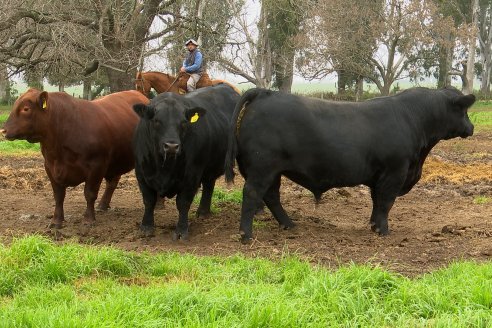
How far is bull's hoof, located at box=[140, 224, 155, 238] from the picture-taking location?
23.2ft

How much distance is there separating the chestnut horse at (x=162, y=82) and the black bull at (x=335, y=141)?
5599mm

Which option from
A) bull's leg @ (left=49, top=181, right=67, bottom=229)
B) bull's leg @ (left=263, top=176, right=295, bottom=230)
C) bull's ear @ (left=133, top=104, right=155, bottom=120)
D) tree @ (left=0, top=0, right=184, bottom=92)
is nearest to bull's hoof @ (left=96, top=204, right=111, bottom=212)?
bull's leg @ (left=49, top=181, right=67, bottom=229)

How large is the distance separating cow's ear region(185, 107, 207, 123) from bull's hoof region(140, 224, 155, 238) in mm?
1308

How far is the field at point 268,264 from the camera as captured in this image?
4199 mm

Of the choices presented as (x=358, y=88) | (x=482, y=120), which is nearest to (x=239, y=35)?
(x=358, y=88)

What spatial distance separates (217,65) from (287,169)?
113 ft

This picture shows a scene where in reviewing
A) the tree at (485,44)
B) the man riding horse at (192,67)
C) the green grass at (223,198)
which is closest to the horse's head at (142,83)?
the man riding horse at (192,67)

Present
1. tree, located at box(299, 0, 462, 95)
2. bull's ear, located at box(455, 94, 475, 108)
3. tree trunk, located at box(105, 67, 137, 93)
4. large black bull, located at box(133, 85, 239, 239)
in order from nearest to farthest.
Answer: large black bull, located at box(133, 85, 239, 239), bull's ear, located at box(455, 94, 475, 108), tree trunk, located at box(105, 67, 137, 93), tree, located at box(299, 0, 462, 95)

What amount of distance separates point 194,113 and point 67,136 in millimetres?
1556

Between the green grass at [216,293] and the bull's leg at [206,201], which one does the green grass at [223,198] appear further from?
the green grass at [216,293]

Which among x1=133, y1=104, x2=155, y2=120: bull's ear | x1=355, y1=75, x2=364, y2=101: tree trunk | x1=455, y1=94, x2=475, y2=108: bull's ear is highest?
x1=355, y1=75, x2=364, y2=101: tree trunk

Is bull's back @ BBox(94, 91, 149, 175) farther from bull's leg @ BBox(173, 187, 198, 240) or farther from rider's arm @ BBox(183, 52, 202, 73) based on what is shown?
rider's arm @ BBox(183, 52, 202, 73)

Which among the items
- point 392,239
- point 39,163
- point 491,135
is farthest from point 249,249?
point 491,135

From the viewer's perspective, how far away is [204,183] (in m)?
8.20
